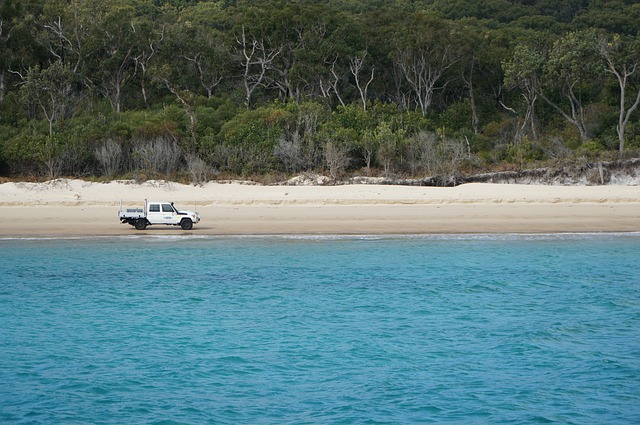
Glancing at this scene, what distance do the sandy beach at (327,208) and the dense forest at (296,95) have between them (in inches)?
120

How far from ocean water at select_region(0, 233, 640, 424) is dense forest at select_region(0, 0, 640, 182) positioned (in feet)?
42.8

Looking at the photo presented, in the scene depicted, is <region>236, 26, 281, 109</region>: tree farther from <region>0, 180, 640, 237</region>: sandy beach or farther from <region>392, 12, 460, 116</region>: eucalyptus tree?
<region>0, 180, 640, 237</region>: sandy beach

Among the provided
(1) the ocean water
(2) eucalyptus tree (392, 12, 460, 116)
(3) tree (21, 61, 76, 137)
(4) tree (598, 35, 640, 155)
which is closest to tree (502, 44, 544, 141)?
(4) tree (598, 35, 640, 155)

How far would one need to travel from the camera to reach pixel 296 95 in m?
48.2

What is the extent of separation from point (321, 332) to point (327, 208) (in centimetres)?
1517

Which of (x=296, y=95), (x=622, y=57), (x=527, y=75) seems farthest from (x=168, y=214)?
(x=622, y=57)

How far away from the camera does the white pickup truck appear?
1004 inches

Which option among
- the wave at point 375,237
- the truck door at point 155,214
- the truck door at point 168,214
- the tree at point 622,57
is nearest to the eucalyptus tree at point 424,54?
the tree at point 622,57

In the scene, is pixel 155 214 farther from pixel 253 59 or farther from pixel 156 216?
pixel 253 59

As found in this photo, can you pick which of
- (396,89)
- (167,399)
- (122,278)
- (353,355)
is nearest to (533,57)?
(396,89)

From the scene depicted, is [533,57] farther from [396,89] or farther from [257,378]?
[257,378]

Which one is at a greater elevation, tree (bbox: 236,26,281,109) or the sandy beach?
tree (bbox: 236,26,281,109)

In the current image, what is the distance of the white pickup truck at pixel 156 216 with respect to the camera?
25.5 metres

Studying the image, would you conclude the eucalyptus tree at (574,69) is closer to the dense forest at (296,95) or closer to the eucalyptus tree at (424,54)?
the dense forest at (296,95)
